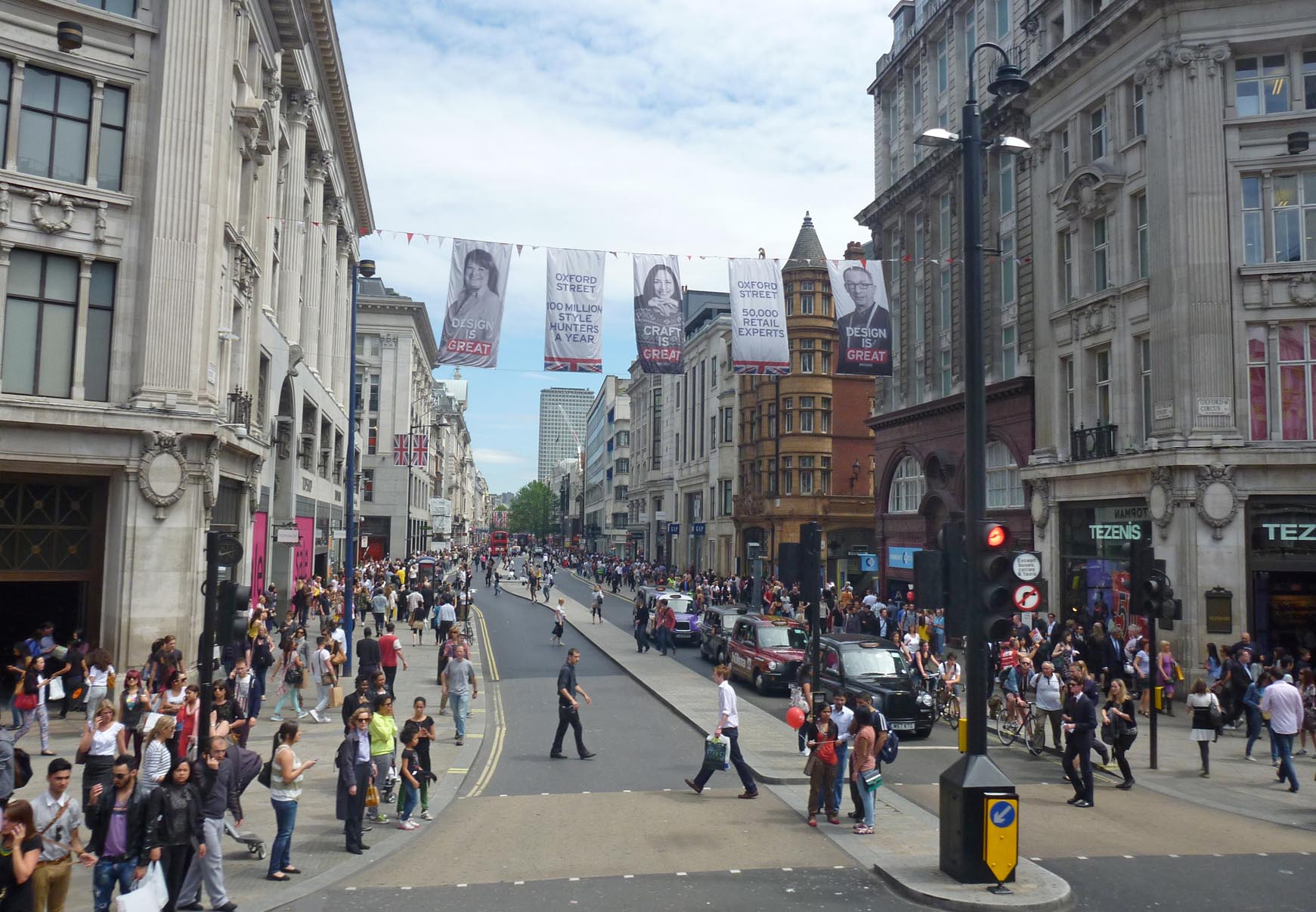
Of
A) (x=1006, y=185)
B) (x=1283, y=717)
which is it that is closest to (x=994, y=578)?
(x=1283, y=717)

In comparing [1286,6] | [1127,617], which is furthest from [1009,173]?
[1127,617]

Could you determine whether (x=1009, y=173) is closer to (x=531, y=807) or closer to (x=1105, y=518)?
(x=1105, y=518)

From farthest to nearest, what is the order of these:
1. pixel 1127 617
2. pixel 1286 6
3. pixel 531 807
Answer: pixel 1127 617 < pixel 1286 6 < pixel 531 807

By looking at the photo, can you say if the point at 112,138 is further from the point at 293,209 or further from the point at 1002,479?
the point at 1002,479

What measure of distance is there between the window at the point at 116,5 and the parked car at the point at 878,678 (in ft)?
66.3

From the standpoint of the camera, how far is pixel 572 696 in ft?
55.5

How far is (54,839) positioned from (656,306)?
1639 cm

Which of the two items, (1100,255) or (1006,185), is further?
(1006,185)

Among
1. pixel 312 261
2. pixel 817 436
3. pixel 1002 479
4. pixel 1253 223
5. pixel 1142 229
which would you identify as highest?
A: pixel 312 261

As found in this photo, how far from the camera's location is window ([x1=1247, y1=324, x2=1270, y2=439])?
956 inches

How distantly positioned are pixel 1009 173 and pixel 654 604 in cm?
1948

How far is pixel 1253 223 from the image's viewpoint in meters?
24.8

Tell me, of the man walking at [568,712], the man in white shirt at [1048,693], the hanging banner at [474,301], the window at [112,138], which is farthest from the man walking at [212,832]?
the window at [112,138]

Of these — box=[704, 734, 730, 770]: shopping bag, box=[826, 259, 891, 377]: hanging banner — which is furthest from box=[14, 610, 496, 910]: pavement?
box=[826, 259, 891, 377]: hanging banner
